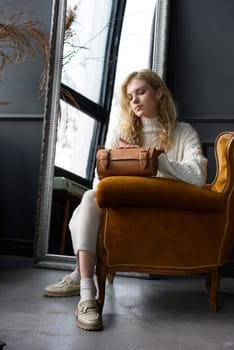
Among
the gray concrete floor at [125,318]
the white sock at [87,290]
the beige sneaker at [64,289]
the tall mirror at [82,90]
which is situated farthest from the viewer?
the tall mirror at [82,90]

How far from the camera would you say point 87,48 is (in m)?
2.93

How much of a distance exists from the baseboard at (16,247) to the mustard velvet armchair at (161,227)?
1389mm

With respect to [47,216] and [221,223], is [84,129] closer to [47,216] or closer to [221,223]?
[47,216]

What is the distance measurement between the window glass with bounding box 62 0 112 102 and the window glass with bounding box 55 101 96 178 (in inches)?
5.6

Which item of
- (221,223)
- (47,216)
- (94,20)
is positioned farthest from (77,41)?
(221,223)

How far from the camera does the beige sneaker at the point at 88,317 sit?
1.62 metres

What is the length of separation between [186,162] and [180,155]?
5.5 inches

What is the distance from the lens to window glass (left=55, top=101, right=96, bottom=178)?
9.29 ft

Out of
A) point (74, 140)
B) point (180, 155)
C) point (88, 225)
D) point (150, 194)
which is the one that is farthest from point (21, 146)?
point (150, 194)

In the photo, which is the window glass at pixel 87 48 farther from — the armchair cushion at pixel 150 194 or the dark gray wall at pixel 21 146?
the armchair cushion at pixel 150 194

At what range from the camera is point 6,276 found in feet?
8.03

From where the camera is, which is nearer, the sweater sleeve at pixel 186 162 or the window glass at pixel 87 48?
the sweater sleeve at pixel 186 162

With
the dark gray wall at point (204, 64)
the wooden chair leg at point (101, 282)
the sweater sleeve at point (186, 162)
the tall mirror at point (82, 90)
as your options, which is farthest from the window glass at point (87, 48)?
the wooden chair leg at point (101, 282)

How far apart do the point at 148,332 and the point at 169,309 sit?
1.16 feet
